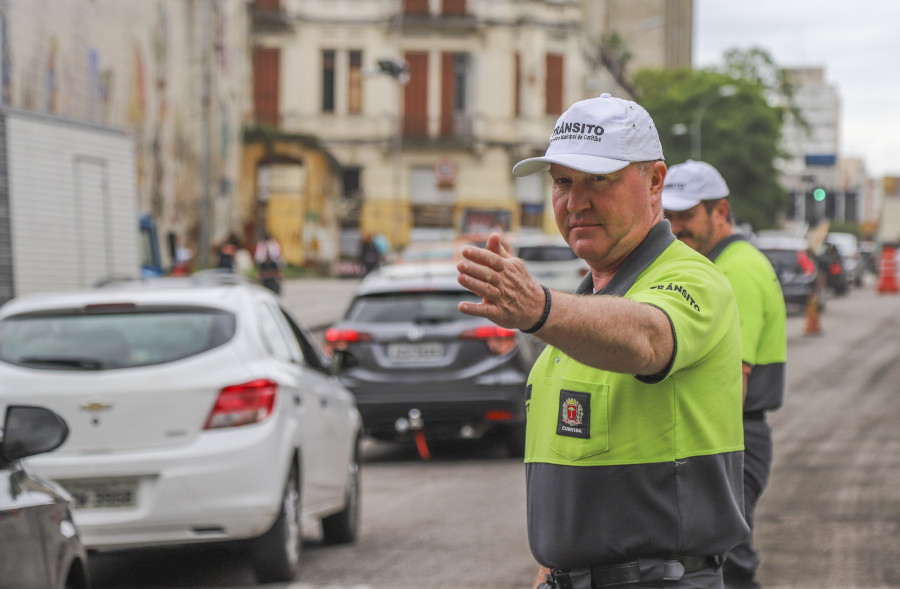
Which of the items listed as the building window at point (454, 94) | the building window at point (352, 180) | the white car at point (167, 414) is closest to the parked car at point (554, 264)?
the white car at point (167, 414)

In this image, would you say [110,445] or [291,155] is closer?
[110,445]

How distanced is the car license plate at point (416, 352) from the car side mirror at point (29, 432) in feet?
27.2

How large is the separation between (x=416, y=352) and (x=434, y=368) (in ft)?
0.69

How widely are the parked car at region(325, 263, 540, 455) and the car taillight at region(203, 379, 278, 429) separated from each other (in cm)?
495

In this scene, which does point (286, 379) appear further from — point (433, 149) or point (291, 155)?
point (433, 149)

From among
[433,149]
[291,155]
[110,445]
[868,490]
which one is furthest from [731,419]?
[433,149]

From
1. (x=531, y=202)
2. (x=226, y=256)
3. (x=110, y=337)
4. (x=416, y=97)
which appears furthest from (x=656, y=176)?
(x=416, y=97)

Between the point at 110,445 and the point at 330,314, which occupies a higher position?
the point at 110,445

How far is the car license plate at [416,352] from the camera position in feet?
43.4

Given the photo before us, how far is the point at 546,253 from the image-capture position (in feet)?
103

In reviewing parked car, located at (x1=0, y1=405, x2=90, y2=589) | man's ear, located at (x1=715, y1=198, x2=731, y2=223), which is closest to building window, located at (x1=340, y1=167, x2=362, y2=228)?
man's ear, located at (x1=715, y1=198, x2=731, y2=223)

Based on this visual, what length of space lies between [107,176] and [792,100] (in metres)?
77.4

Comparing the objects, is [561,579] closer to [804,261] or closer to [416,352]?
[416,352]

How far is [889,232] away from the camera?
16525 cm
